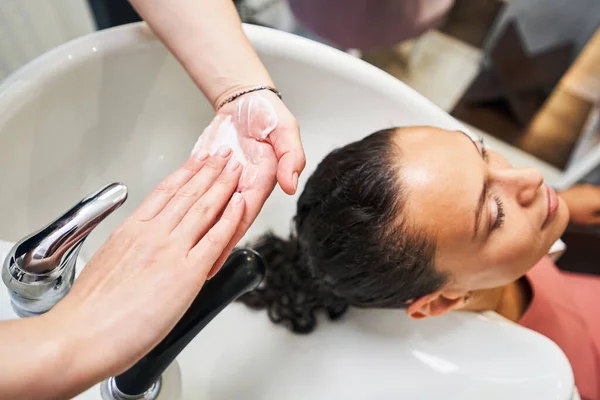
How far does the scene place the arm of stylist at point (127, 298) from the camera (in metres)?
0.39

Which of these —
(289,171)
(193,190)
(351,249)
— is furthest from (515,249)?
(193,190)

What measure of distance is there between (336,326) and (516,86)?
4.74ft

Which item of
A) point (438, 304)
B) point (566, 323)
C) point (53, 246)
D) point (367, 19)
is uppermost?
point (53, 246)

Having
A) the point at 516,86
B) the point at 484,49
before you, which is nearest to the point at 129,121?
the point at 516,86

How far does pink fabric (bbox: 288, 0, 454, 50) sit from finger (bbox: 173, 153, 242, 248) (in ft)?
2.97

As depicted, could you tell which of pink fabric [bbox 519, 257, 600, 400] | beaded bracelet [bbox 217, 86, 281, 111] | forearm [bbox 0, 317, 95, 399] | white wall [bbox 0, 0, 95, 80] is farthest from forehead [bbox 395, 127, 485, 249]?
white wall [bbox 0, 0, 95, 80]

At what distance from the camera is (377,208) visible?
0.69 metres

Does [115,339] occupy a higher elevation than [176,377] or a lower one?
higher

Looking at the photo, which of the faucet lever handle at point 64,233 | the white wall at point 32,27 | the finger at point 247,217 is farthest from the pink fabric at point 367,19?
the faucet lever handle at point 64,233

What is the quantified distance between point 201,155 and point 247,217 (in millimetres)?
127

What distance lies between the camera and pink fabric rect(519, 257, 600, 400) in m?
0.89

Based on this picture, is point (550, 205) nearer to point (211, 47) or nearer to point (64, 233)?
point (211, 47)

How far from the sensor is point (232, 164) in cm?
60

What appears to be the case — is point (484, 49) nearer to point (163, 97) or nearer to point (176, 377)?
point (163, 97)
